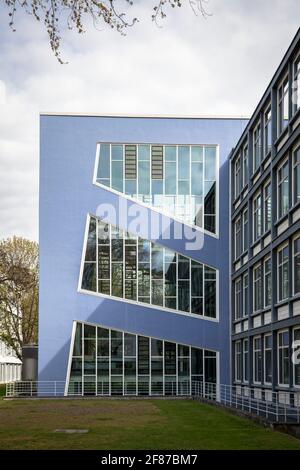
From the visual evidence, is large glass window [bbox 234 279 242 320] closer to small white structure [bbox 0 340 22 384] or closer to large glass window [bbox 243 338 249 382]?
large glass window [bbox 243 338 249 382]

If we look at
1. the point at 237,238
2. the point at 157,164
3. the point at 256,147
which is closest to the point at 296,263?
the point at 256,147

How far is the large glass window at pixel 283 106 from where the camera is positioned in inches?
1147

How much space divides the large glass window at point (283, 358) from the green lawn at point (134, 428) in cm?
258

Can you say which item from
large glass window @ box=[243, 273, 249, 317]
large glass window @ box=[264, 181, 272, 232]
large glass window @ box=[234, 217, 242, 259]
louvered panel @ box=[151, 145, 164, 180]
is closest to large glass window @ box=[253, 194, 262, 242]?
large glass window @ box=[264, 181, 272, 232]

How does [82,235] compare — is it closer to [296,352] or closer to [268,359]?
[268,359]

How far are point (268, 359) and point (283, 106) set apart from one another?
33.1ft

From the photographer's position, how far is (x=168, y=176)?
43.2 metres

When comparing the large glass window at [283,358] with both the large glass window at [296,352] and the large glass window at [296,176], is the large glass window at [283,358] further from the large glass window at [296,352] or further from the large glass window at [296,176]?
the large glass window at [296,176]

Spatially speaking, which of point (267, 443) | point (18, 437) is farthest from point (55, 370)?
point (267, 443)

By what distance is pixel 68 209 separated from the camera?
1709 inches

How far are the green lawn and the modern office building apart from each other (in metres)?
8.55

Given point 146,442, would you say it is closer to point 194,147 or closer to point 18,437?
point 18,437

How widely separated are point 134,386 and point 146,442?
24.0 m

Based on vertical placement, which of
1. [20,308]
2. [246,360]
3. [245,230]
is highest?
[245,230]
